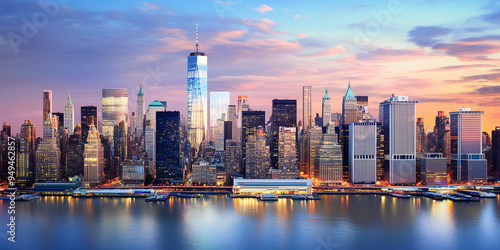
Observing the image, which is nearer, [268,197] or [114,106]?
[268,197]

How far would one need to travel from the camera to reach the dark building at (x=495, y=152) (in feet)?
218

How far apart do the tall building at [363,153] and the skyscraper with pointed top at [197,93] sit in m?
49.5

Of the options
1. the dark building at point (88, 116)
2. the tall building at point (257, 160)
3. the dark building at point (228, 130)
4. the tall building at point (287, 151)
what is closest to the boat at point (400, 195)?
the tall building at point (287, 151)

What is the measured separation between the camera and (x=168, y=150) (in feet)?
196

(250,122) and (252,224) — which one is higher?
(250,122)

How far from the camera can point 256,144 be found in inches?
2395

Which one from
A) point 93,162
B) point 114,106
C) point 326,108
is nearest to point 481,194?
point 326,108

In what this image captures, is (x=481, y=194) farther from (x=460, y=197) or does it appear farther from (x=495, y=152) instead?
(x=495, y=152)

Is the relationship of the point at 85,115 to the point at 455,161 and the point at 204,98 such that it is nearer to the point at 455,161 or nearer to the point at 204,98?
the point at 204,98

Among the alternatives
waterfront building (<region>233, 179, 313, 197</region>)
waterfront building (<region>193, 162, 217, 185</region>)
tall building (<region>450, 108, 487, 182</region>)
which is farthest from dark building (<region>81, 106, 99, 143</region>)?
tall building (<region>450, 108, 487, 182</region>)

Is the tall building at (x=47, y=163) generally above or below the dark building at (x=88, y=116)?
below

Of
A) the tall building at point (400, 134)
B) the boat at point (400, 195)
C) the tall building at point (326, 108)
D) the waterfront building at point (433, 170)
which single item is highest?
the tall building at point (326, 108)

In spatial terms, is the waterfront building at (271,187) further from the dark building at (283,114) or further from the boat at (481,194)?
the dark building at (283,114)

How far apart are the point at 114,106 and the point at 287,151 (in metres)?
41.0
